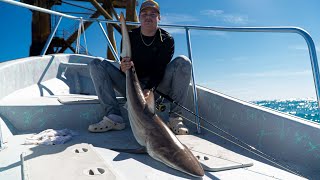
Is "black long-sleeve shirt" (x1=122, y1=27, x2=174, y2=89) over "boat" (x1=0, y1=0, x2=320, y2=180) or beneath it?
over

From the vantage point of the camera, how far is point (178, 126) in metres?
2.85

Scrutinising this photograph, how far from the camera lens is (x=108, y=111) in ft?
9.80

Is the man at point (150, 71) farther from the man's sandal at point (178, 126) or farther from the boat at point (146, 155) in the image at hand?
the boat at point (146, 155)

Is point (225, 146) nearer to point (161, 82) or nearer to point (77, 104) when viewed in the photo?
point (161, 82)

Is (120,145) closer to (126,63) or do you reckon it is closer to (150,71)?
(126,63)

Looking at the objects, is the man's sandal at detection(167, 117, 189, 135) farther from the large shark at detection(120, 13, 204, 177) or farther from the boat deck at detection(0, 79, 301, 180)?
the large shark at detection(120, 13, 204, 177)

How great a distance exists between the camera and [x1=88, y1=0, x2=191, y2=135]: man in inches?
115

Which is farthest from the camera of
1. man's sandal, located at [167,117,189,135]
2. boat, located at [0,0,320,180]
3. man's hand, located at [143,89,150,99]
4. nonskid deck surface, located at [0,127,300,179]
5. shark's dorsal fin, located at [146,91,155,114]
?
man's sandal, located at [167,117,189,135]

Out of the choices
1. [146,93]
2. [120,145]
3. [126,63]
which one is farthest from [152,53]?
[120,145]

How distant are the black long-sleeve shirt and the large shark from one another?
1.05ft

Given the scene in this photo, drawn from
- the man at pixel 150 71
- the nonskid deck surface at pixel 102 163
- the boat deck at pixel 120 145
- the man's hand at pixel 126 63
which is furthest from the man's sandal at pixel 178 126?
the man's hand at pixel 126 63

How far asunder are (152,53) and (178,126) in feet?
2.75

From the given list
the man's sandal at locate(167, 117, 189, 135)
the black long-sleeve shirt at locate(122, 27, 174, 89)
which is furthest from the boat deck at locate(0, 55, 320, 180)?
the black long-sleeve shirt at locate(122, 27, 174, 89)

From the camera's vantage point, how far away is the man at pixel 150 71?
292 cm
